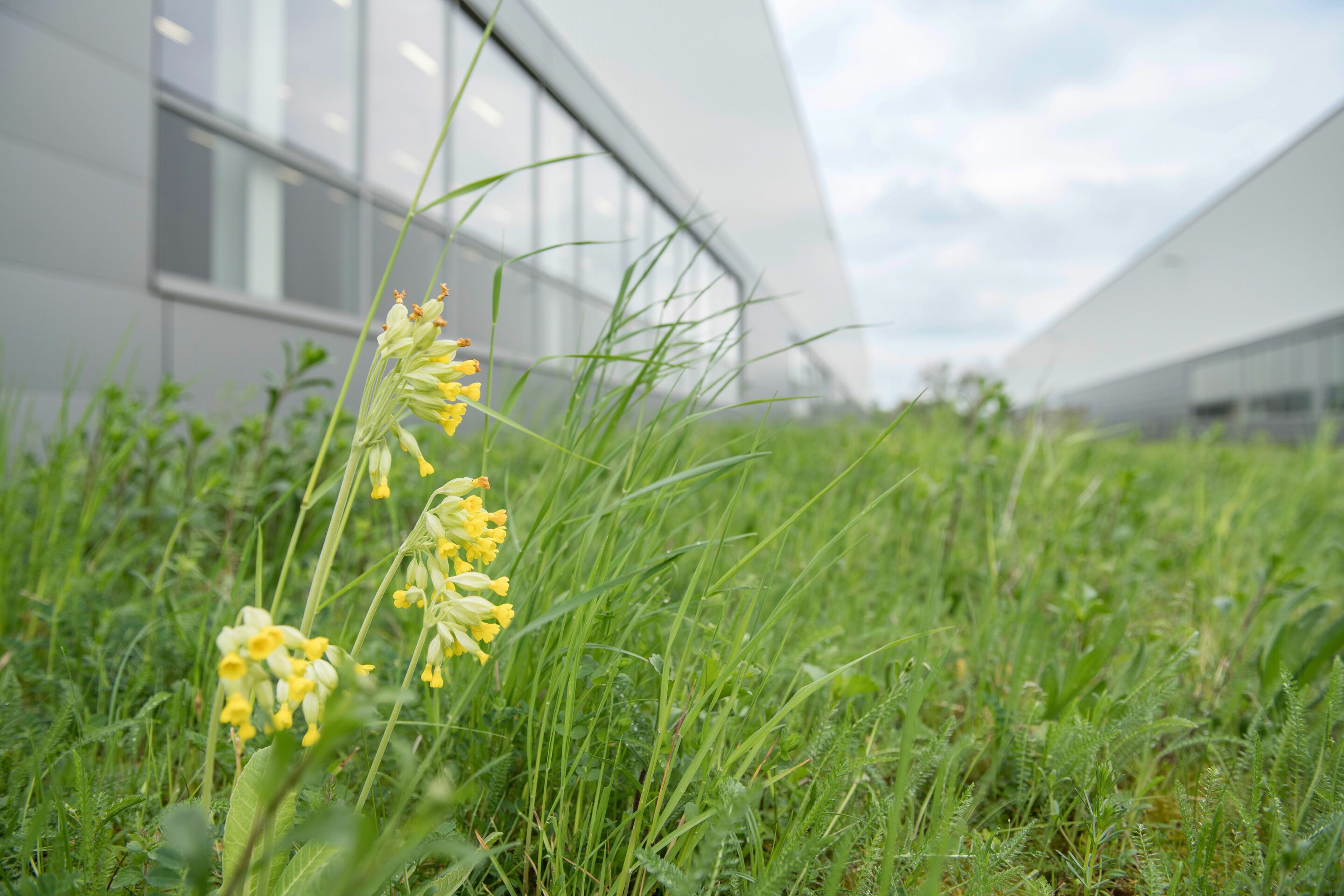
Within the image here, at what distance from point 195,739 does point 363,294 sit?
3.76 m

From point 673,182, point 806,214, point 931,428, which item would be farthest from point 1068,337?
point 931,428

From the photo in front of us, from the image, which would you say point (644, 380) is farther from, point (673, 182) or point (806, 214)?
point (806, 214)

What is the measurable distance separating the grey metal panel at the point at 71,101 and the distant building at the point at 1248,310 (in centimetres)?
709

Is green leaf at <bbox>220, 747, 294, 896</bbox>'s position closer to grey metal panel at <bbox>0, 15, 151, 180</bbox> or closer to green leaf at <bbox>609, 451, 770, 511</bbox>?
green leaf at <bbox>609, 451, 770, 511</bbox>

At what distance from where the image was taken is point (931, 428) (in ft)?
12.1

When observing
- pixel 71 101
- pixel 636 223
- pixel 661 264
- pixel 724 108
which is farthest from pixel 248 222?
pixel 724 108

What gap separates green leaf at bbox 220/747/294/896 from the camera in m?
0.43

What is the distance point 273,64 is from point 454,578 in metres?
3.88

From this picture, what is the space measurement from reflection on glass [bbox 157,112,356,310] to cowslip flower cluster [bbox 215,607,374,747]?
10.4ft

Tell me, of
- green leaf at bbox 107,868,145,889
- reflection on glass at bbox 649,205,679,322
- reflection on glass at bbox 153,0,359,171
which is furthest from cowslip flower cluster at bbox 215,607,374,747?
reflection on glass at bbox 649,205,679,322

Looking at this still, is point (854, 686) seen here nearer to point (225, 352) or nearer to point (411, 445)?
point (411, 445)

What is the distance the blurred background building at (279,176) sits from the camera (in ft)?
7.52

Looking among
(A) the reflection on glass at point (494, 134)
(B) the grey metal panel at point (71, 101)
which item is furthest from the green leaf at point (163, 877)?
(A) the reflection on glass at point (494, 134)

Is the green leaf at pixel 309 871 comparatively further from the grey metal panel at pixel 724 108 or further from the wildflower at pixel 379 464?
the grey metal panel at pixel 724 108
